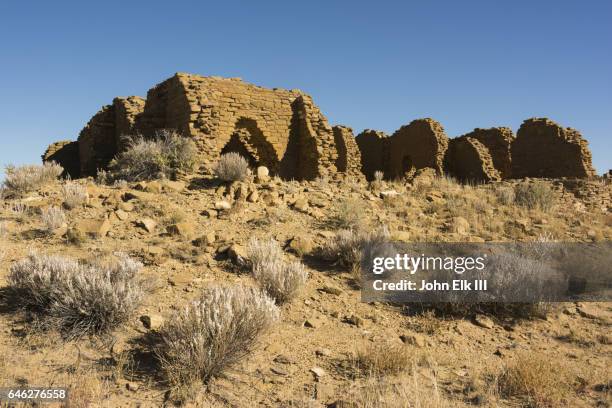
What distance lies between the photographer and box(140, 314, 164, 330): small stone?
167 inches

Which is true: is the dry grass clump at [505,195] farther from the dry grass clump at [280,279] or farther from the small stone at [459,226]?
the dry grass clump at [280,279]

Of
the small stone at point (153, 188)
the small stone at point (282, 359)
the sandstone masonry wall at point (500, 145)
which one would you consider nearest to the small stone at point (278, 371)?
the small stone at point (282, 359)

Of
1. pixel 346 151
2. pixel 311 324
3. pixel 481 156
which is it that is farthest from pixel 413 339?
pixel 481 156

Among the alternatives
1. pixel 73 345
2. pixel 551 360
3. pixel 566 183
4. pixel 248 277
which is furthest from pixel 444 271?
pixel 566 183

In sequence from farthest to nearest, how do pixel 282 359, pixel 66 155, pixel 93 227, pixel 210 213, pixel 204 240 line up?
pixel 66 155
pixel 210 213
pixel 93 227
pixel 204 240
pixel 282 359

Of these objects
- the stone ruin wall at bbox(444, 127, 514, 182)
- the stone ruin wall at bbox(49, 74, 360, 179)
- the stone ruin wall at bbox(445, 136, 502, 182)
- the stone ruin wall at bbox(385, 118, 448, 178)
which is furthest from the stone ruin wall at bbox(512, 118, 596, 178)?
the stone ruin wall at bbox(49, 74, 360, 179)

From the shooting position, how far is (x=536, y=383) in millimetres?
3652

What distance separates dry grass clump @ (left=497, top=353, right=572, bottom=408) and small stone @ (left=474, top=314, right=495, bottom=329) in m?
1.08

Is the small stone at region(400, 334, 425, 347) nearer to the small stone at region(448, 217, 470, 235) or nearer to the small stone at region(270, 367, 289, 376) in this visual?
the small stone at region(270, 367, 289, 376)

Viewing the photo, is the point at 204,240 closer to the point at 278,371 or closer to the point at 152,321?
the point at 152,321

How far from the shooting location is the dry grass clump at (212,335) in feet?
11.6

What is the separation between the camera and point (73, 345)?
3982 millimetres

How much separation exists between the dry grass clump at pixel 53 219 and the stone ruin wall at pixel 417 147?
14.6m

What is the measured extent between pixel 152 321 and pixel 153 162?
6176 millimetres
